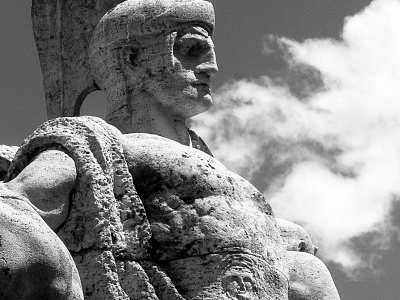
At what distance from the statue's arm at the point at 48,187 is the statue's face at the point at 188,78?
247cm

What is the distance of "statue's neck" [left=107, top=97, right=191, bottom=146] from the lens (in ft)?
39.5

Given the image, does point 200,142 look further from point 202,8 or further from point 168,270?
point 168,270

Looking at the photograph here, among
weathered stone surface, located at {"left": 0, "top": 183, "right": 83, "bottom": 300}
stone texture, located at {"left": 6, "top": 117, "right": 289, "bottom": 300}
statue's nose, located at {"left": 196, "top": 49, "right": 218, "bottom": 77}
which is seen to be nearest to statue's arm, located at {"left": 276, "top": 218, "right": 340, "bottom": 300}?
stone texture, located at {"left": 6, "top": 117, "right": 289, "bottom": 300}

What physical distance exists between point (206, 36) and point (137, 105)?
785 mm

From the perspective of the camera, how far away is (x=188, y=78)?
1197 cm

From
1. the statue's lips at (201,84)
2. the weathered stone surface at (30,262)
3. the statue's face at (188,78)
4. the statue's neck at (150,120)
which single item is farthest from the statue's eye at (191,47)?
the weathered stone surface at (30,262)

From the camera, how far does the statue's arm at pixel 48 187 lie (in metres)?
9.41

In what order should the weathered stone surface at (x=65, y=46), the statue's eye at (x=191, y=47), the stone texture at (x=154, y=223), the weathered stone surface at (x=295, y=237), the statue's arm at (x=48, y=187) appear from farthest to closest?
the weathered stone surface at (x=65, y=46)
the statue's eye at (x=191, y=47)
the weathered stone surface at (x=295, y=237)
the stone texture at (x=154, y=223)
the statue's arm at (x=48, y=187)

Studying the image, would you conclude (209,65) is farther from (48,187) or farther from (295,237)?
(48,187)

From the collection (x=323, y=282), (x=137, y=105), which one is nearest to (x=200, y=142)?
(x=137, y=105)

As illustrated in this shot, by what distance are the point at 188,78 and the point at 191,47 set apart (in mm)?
280

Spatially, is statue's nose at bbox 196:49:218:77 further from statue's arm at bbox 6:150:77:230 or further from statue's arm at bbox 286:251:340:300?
statue's arm at bbox 6:150:77:230

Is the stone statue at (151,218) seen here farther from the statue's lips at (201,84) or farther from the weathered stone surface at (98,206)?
the statue's lips at (201,84)

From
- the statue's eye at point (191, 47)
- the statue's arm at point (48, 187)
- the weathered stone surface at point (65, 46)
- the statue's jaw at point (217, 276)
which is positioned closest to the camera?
the statue's arm at point (48, 187)
